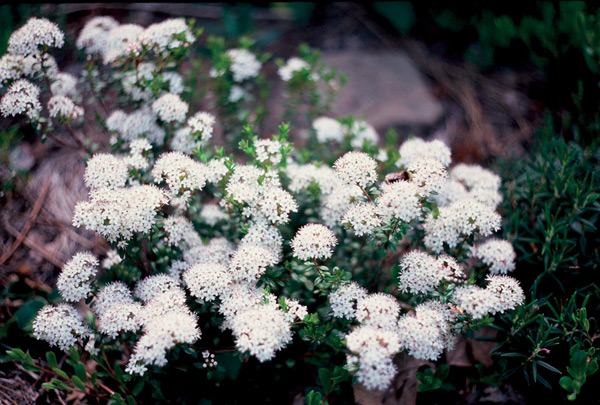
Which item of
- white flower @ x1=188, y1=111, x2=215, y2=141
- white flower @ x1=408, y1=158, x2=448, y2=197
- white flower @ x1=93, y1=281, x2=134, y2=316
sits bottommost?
white flower @ x1=93, y1=281, x2=134, y2=316

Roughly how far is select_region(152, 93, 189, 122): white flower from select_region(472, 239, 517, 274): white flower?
1.84 meters

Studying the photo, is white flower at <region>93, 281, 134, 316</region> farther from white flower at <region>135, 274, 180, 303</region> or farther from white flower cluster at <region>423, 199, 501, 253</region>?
white flower cluster at <region>423, 199, 501, 253</region>

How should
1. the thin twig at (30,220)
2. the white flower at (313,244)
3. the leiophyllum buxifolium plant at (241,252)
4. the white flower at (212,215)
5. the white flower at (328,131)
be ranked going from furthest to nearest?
the white flower at (328,131) < the thin twig at (30,220) < the white flower at (212,215) < the white flower at (313,244) < the leiophyllum buxifolium plant at (241,252)

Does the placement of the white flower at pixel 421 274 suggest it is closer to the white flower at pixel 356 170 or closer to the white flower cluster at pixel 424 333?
the white flower cluster at pixel 424 333

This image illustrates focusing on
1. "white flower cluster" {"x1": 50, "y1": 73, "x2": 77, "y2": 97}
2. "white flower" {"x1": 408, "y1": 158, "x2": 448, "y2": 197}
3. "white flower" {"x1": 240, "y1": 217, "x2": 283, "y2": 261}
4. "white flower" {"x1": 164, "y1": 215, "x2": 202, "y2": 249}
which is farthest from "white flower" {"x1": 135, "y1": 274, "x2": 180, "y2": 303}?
"white flower cluster" {"x1": 50, "y1": 73, "x2": 77, "y2": 97}

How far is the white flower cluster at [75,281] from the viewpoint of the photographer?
224 centimetres

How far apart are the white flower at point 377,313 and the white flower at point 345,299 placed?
0.08 metres

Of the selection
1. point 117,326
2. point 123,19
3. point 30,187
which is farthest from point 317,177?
point 123,19

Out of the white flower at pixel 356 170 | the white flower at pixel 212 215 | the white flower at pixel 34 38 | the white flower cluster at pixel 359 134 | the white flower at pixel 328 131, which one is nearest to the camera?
the white flower at pixel 356 170

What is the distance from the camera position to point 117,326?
2.10m

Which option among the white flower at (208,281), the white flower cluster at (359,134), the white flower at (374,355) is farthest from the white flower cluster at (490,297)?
the white flower cluster at (359,134)

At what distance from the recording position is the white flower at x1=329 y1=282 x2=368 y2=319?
7.10 ft

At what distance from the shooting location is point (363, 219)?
2.22 m

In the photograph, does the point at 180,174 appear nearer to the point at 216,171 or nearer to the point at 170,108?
the point at 216,171
